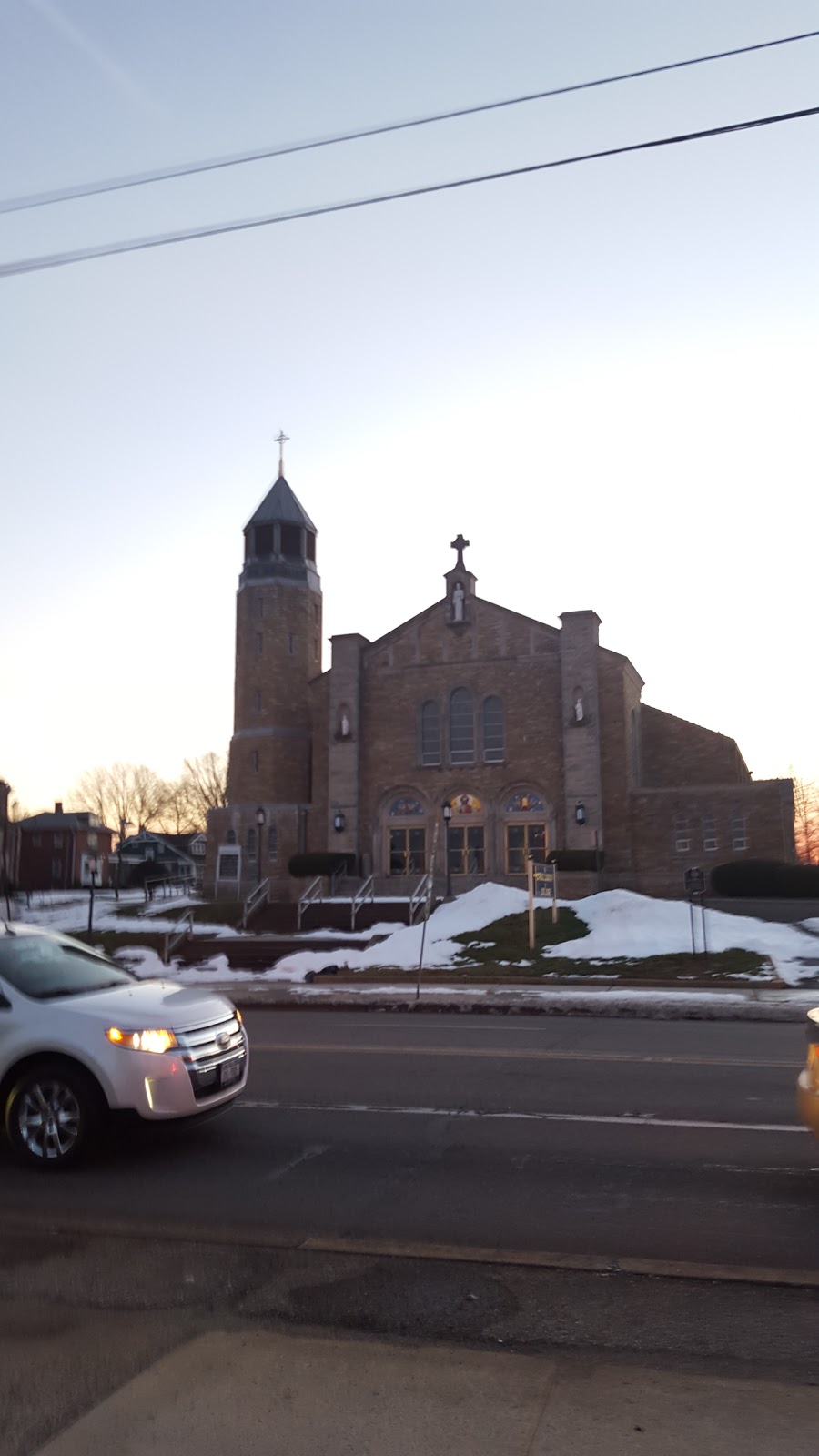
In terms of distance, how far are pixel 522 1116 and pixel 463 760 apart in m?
33.9

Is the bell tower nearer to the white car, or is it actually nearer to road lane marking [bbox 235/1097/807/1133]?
road lane marking [bbox 235/1097/807/1133]

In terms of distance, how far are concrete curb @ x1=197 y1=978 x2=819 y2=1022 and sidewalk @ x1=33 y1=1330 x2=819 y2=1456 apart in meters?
11.9

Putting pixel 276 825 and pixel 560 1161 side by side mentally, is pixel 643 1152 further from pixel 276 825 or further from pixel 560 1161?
pixel 276 825

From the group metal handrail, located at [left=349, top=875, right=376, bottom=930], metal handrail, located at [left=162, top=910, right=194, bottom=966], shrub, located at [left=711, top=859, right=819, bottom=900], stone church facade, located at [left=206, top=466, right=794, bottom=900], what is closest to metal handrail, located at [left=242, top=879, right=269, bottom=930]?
stone church facade, located at [left=206, top=466, right=794, bottom=900]

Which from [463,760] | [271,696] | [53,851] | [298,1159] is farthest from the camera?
[53,851]

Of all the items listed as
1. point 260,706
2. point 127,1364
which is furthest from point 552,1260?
point 260,706

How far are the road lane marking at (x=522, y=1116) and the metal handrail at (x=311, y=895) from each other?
2692 cm

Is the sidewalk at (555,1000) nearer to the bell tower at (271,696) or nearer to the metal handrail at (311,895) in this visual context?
the metal handrail at (311,895)

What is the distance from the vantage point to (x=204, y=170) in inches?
458

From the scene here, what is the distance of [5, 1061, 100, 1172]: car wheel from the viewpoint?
7020 mm

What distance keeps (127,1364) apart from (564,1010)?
A: 1285 cm

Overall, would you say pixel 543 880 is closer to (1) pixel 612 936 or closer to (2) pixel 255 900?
(1) pixel 612 936

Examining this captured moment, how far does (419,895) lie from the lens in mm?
36594

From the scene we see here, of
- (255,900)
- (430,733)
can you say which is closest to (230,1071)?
(255,900)
